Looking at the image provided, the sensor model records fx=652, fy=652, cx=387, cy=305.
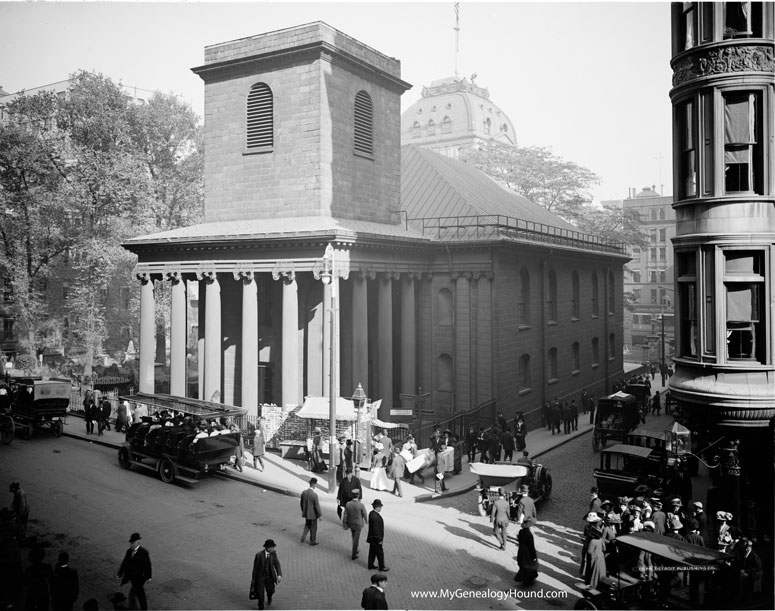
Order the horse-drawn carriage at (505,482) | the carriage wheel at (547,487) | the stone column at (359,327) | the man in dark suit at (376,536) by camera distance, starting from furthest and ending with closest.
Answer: the stone column at (359,327)
the carriage wheel at (547,487)
the horse-drawn carriage at (505,482)
the man in dark suit at (376,536)

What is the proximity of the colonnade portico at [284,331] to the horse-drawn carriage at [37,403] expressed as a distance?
4.71m

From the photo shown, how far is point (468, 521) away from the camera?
63.0 feet

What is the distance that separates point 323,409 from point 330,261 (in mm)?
5808

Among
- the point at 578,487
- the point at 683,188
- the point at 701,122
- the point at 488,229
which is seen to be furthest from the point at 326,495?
the point at 488,229

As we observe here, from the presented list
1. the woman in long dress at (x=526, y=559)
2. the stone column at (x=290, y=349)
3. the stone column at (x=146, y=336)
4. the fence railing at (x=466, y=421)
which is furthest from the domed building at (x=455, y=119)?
the woman in long dress at (x=526, y=559)

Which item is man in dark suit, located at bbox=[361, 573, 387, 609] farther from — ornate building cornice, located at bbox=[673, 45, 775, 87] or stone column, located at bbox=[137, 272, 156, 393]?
stone column, located at bbox=[137, 272, 156, 393]

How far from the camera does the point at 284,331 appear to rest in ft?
90.2

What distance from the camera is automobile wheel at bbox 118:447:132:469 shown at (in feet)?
76.9

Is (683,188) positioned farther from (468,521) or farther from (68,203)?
(68,203)

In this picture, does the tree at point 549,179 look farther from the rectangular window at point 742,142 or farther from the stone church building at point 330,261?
the rectangular window at point 742,142

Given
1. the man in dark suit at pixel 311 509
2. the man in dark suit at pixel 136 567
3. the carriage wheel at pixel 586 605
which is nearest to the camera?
the carriage wheel at pixel 586 605

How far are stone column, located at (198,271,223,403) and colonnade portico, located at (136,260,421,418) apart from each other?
0.04 meters

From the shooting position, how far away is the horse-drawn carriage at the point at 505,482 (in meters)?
19.2

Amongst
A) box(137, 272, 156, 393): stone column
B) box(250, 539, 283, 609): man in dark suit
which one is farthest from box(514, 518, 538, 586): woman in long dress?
box(137, 272, 156, 393): stone column
